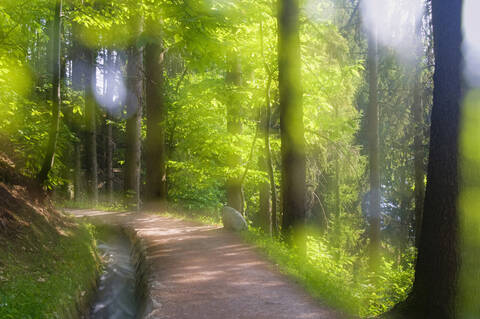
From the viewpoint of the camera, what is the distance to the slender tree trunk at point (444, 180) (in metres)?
5.13

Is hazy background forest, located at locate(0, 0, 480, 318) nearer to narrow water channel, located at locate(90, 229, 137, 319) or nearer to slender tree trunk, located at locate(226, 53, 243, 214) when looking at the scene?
slender tree trunk, located at locate(226, 53, 243, 214)

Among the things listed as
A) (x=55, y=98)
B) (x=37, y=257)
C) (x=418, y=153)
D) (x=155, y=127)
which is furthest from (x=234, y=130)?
(x=37, y=257)

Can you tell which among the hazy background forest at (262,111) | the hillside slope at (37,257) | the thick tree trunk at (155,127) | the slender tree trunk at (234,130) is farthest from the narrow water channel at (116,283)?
the slender tree trunk at (234,130)

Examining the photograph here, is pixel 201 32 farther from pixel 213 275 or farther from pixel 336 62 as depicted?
pixel 336 62

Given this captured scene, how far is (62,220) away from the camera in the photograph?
11242mm

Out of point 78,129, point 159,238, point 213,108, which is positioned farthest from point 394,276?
point 78,129

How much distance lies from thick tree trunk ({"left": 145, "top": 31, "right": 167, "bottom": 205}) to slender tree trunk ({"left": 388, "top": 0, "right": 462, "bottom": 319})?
1405 cm

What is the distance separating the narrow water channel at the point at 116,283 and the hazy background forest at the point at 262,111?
8.56 feet

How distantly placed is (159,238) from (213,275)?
13.5 ft

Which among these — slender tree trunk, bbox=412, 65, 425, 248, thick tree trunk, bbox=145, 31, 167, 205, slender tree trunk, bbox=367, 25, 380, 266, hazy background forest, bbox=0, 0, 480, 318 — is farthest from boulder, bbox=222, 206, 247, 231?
slender tree trunk, bbox=412, 65, 425, 248

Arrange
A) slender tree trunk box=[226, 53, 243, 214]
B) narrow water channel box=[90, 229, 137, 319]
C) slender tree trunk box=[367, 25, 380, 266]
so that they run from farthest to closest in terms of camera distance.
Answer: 1. slender tree trunk box=[226, 53, 243, 214]
2. slender tree trunk box=[367, 25, 380, 266]
3. narrow water channel box=[90, 229, 137, 319]

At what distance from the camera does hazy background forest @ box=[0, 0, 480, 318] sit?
30.6ft

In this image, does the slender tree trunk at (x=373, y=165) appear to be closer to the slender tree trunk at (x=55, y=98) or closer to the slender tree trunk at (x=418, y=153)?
the slender tree trunk at (x=418, y=153)

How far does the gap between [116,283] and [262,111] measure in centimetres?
981
